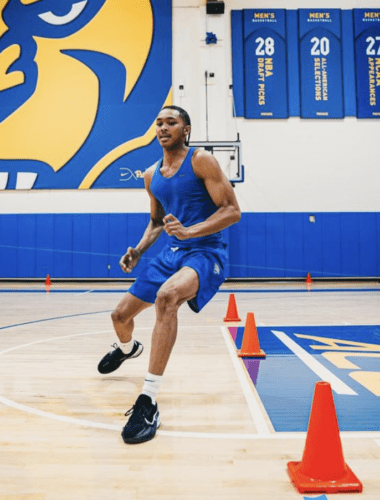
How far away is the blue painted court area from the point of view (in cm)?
262

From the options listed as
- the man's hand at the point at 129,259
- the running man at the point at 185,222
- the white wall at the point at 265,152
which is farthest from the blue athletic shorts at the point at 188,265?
the white wall at the point at 265,152

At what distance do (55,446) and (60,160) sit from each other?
12.5 m

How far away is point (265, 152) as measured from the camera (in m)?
14.0

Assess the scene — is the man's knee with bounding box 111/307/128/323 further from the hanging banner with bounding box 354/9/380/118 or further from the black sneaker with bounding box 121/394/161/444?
the hanging banner with bounding box 354/9/380/118

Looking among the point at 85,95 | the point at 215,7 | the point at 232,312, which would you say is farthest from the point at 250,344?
the point at 215,7

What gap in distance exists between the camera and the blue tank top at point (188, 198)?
117 inches

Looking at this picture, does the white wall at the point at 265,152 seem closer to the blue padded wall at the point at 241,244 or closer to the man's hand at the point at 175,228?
the blue padded wall at the point at 241,244

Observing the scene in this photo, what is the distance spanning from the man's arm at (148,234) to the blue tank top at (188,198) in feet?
0.84

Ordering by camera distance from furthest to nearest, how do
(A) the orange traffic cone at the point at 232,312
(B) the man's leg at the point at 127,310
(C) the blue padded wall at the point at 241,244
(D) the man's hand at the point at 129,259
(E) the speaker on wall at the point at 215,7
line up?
1. (C) the blue padded wall at the point at 241,244
2. (E) the speaker on wall at the point at 215,7
3. (A) the orange traffic cone at the point at 232,312
4. (D) the man's hand at the point at 129,259
5. (B) the man's leg at the point at 127,310

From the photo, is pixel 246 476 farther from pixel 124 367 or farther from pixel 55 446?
pixel 124 367

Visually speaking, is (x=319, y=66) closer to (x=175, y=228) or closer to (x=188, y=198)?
(x=188, y=198)

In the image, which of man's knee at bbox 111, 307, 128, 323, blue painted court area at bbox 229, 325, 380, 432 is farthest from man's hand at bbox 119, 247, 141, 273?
blue painted court area at bbox 229, 325, 380, 432

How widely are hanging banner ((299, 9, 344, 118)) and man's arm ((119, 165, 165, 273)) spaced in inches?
460

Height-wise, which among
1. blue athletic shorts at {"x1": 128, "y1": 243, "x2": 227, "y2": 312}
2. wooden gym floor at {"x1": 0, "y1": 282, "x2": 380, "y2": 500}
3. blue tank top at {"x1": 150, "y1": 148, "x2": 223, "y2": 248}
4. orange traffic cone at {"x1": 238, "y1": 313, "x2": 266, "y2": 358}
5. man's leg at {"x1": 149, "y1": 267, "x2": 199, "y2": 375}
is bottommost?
wooden gym floor at {"x1": 0, "y1": 282, "x2": 380, "y2": 500}
